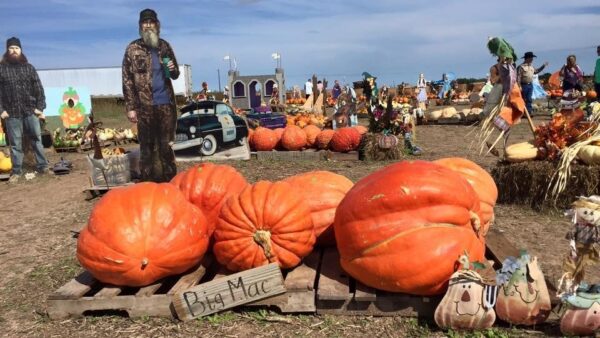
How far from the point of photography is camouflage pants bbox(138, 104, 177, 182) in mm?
5895

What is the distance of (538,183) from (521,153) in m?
0.47

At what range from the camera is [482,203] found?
3.65m

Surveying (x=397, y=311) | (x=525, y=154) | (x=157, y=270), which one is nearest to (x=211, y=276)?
(x=157, y=270)

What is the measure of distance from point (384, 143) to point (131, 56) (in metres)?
5.02

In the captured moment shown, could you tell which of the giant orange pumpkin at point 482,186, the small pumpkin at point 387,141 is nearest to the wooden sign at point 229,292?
the giant orange pumpkin at point 482,186

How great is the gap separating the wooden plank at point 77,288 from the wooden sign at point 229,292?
0.72 m

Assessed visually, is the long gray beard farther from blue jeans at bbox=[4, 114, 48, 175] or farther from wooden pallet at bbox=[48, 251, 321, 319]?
blue jeans at bbox=[4, 114, 48, 175]

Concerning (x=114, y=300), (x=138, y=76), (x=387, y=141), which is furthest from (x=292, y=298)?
(x=387, y=141)

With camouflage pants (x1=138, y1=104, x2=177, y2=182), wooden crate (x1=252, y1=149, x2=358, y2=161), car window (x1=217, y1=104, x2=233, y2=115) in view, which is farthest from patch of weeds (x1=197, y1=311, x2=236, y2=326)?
car window (x1=217, y1=104, x2=233, y2=115)

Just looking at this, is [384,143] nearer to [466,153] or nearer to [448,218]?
[466,153]

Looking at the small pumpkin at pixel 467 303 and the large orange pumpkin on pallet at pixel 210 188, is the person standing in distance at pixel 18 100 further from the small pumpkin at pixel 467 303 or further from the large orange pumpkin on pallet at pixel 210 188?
the small pumpkin at pixel 467 303

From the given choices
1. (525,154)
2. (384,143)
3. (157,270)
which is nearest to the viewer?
(157,270)

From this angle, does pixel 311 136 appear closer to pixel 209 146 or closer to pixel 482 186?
pixel 209 146

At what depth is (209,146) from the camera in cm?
1006
